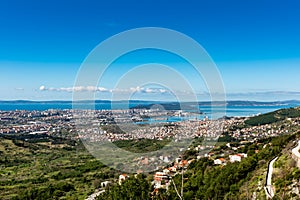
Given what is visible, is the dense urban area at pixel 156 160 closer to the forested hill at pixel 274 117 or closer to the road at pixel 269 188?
the road at pixel 269 188

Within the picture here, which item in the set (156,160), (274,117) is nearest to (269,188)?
(156,160)

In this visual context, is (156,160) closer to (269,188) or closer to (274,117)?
(269,188)

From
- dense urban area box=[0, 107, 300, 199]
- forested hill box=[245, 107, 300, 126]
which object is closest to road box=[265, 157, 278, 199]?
dense urban area box=[0, 107, 300, 199]

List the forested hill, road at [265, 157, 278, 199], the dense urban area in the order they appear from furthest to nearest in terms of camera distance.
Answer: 1. the forested hill
2. the dense urban area
3. road at [265, 157, 278, 199]

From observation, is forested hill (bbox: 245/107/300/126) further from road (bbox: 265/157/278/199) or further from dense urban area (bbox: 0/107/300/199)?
road (bbox: 265/157/278/199)

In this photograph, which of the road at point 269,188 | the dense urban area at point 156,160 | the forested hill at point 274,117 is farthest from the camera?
the forested hill at point 274,117

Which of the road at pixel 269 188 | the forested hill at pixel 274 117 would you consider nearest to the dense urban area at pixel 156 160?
the road at pixel 269 188

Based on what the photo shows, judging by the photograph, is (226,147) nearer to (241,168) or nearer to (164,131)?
(164,131)

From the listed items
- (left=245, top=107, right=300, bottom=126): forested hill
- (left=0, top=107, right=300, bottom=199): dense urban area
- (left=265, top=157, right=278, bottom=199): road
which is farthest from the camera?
(left=245, top=107, right=300, bottom=126): forested hill

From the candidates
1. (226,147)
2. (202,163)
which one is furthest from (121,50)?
(226,147)

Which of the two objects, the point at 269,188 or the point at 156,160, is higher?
the point at 269,188

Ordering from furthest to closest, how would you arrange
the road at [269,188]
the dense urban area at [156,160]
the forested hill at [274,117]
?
the forested hill at [274,117], the dense urban area at [156,160], the road at [269,188]

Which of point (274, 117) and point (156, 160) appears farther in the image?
point (274, 117)
